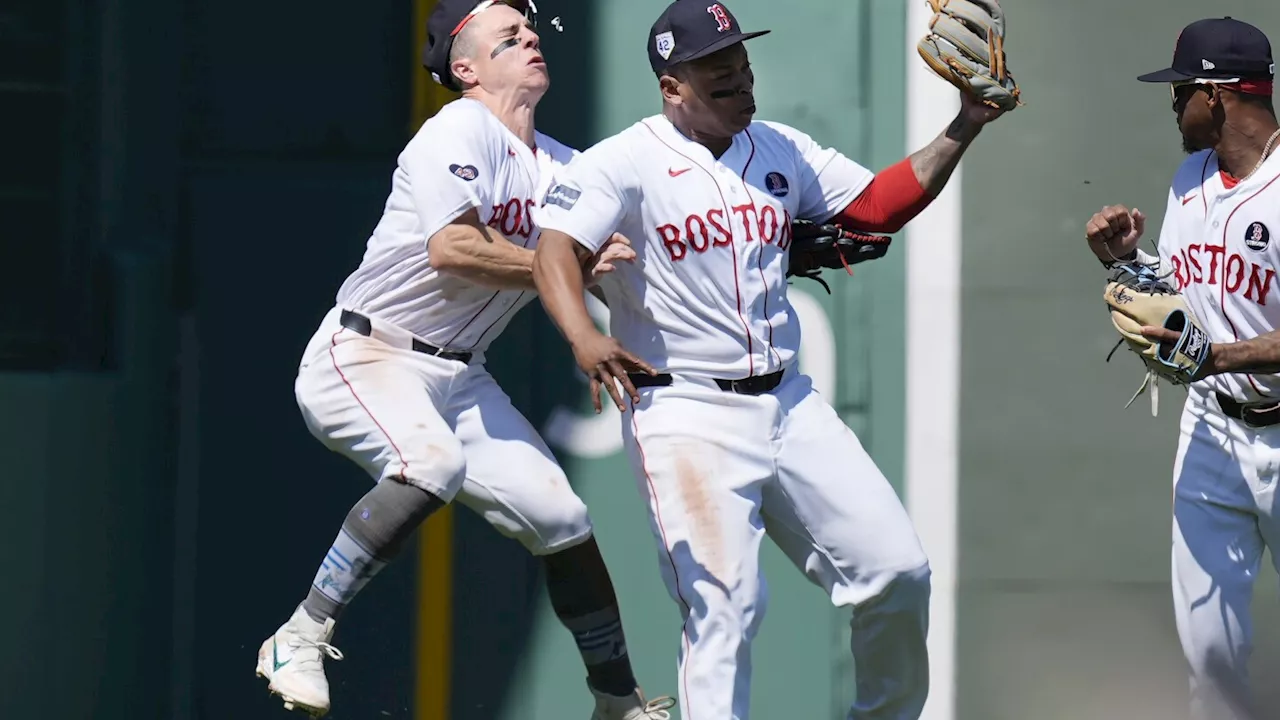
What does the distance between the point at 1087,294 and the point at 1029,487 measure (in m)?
0.68

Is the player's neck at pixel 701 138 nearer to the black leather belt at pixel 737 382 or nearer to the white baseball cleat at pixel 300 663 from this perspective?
the black leather belt at pixel 737 382

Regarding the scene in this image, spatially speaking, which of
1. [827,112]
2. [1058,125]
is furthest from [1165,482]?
[827,112]

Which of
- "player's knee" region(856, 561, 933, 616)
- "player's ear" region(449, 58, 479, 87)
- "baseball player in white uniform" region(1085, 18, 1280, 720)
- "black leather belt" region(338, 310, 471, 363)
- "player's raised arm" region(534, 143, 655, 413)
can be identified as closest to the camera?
"player's raised arm" region(534, 143, 655, 413)

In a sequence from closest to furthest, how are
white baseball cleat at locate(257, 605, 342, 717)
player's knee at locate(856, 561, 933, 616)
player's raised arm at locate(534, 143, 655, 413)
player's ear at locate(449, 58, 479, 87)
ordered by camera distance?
player's raised arm at locate(534, 143, 655, 413) → player's knee at locate(856, 561, 933, 616) → white baseball cleat at locate(257, 605, 342, 717) → player's ear at locate(449, 58, 479, 87)

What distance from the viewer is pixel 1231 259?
4.96m

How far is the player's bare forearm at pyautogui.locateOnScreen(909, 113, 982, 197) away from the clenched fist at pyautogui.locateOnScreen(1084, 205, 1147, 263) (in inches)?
15.5

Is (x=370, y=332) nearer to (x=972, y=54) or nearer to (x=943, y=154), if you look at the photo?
(x=943, y=154)

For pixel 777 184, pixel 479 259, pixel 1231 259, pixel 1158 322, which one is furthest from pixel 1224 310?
pixel 479 259

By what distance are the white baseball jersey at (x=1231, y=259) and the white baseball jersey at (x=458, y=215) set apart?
1.77 meters

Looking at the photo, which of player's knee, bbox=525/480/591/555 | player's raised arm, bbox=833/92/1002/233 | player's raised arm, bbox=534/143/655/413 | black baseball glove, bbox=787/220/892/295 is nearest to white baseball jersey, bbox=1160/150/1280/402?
player's raised arm, bbox=833/92/1002/233

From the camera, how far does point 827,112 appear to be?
6312 millimetres

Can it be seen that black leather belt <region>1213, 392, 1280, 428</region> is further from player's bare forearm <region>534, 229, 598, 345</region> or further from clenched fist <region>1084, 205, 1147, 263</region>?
player's bare forearm <region>534, 229, 598, 345</region>

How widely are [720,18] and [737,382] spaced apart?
948 mm

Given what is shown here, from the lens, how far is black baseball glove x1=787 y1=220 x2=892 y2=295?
16.4ft
